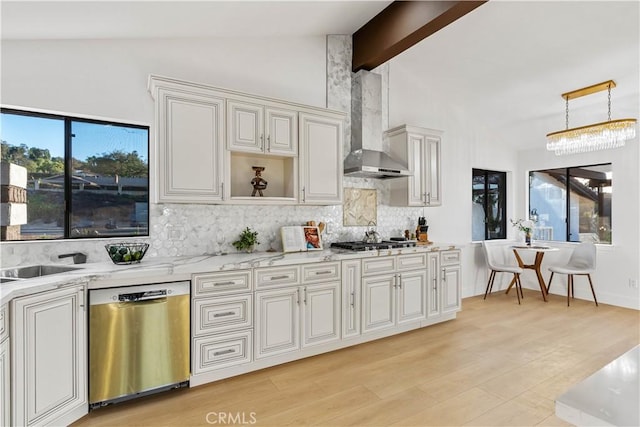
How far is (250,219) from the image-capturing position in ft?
11.5

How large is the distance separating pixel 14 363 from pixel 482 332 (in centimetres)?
411

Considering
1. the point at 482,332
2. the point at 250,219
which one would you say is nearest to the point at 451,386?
the point at 482,332

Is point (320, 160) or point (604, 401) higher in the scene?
point (320, 160)

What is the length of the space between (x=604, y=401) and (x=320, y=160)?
9.82 ft

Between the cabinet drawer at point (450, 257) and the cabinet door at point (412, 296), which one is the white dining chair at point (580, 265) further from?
the cabinet door at point (412, 296)

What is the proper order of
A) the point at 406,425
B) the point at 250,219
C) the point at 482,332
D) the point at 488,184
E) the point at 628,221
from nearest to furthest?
1. the point at 406,425
2. the point at 250,219
3. the point at 482,332
4. the point at 628,221
5. the point at 488,184

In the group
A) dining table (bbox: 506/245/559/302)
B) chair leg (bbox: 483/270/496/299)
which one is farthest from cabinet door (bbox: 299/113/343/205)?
dining table (bbox: 506/245/559/302)

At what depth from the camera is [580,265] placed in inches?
203

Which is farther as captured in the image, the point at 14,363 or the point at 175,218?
the point at 175,218

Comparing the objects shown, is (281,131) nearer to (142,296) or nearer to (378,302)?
(142,296)

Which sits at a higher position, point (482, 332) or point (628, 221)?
point (628, 221)

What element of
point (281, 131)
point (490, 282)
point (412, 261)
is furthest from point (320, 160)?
point (490, 282)

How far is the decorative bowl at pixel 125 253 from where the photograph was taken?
258 centimetres

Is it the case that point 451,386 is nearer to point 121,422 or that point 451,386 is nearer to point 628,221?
point 121,422
